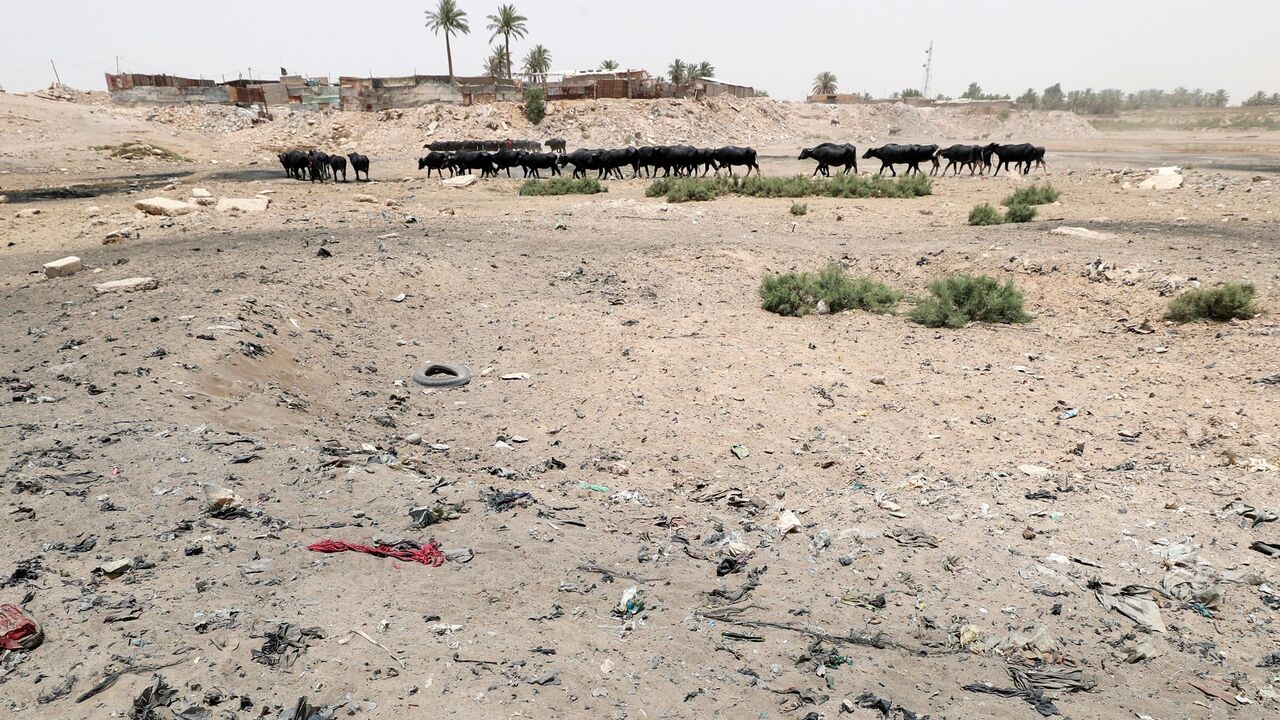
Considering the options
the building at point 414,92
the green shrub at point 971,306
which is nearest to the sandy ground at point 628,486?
the green shrub at point 971,306

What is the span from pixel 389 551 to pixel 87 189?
21888 millimetres

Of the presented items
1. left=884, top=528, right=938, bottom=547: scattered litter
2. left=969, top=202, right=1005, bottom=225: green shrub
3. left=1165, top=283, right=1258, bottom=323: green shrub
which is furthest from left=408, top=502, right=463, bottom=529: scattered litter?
left=969, top=202, right=1005, bottom=225: green shrub

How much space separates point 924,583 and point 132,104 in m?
56.0

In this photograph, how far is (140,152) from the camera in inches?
1160

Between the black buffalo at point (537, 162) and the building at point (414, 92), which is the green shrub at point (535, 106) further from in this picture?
the black buffalo at point (537, 162)

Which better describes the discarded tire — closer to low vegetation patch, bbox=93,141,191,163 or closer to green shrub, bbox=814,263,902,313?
green shrub, bbox=814,263,902,313

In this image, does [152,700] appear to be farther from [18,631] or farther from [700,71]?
[700,71]

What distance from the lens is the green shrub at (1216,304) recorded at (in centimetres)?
759

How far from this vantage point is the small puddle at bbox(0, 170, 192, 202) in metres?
17.6

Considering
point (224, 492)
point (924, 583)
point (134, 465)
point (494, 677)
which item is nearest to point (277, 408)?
point (134, 465)

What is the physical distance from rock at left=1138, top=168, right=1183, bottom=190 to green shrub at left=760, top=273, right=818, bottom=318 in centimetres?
1315

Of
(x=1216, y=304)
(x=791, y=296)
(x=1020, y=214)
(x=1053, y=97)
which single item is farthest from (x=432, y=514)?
(x=1053, y=97)

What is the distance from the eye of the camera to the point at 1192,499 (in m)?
4.34

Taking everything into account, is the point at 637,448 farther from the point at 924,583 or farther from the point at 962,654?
the point at 962,654
